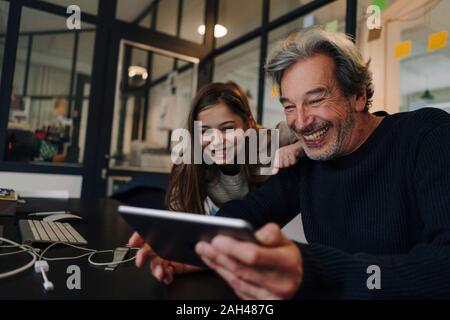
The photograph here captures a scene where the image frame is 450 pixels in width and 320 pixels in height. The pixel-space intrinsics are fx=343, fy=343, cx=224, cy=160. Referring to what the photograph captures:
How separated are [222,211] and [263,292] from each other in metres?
0.60

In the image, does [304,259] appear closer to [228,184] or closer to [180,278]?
[180,278]

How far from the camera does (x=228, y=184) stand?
1.50 meters

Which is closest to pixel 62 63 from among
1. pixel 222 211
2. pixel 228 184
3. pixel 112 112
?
pixel 112 112

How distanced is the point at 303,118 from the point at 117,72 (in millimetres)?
2939

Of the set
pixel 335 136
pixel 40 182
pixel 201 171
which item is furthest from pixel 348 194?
pixel 40 182

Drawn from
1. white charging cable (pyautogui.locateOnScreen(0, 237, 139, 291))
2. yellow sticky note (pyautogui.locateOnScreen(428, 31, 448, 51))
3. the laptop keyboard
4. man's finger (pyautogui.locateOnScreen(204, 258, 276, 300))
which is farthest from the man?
yellow sticky note (pyautogui.locateOnScreen(428, 31, 448, 51))

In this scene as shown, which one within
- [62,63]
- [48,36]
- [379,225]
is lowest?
[379,225]

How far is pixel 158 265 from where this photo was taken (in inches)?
24.1

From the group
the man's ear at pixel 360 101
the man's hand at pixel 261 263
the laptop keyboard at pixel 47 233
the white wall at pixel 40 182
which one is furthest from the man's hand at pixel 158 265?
the white wall at pixel 40 182

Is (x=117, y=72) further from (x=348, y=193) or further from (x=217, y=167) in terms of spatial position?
(x=348, y=193)

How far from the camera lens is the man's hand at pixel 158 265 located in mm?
610

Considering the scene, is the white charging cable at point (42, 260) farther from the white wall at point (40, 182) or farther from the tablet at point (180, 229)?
the white wall at point (40, 182)

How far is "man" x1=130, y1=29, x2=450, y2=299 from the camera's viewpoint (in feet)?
1.65

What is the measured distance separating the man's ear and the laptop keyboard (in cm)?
86
